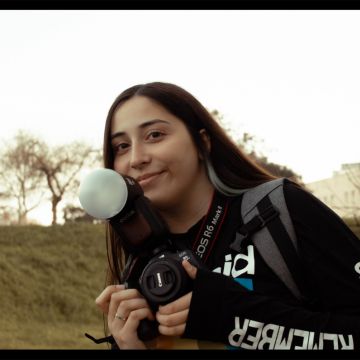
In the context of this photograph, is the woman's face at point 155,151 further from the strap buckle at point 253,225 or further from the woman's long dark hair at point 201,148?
the strap buckle at point 253,225

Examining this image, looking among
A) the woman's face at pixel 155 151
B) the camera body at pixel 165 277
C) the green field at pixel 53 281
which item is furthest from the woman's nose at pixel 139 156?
the green field at pixel 53 281

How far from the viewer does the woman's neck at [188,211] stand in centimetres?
170

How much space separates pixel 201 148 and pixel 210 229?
34 centimetres

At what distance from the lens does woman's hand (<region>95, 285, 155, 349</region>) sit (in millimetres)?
1342

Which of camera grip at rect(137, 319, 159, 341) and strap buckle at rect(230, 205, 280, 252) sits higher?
strap buckle at rect(230, 205, 280, 252)

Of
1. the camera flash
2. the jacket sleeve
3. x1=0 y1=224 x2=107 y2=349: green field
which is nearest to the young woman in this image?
the jacket sleeve

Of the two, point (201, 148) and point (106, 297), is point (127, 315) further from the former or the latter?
point (201, 148)

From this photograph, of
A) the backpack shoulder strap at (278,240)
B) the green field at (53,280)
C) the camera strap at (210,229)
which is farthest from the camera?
the green field at (53,280)

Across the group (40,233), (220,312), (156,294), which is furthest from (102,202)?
(40,233)

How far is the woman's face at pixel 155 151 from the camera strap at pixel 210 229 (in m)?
0.12

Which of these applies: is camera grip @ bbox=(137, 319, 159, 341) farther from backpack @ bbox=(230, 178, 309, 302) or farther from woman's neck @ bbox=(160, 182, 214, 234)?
woman's neck @ bbox=(160, 182, 214, 234)

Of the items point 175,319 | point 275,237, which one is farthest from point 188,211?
point 175,319

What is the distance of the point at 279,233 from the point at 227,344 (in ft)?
1.04

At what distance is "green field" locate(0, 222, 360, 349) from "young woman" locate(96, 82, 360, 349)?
22.0 ft
